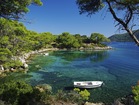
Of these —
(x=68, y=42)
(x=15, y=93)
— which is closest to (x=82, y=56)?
(x=68, y=42)

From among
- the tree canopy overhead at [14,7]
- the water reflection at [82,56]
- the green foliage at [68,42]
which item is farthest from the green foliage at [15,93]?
the green foliage at [68,42]

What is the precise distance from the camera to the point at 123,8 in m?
10.1

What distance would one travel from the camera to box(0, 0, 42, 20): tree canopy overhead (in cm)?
1269

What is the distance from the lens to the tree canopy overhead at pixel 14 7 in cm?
1269

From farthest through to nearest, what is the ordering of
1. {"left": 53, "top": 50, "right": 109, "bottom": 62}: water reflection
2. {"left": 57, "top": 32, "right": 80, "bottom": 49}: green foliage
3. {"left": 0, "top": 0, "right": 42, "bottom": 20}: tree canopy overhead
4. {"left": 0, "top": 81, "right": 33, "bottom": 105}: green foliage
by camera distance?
{"left": 57, "top": 32, "right": 80, "bottom": 49}: green foliage
{"left": 53, "top": 50, "right": 109, "bottom": 62}: water reflection
{"left": 0, "top": 81, "right": 33, "bottom": 105}: green foliage
{"left": 0, "top": 0, "right": 42, "bottom": 20}: tree canopy overhead

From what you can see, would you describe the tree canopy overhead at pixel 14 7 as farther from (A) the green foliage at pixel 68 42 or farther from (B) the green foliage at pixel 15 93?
(A) the green foliage at pixel 68 42

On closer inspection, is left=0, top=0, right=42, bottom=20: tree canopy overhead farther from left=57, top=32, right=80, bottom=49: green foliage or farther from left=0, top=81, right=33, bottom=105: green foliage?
left=57, top=32, right=80, bottom=49: green foliage

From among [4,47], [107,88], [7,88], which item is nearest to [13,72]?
[4,47]

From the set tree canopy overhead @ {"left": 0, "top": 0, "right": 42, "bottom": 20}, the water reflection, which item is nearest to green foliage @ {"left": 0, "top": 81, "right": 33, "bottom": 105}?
tree canopy overhead @ {"left": 0, "top": 0, "right": 42, "bottom": 20}

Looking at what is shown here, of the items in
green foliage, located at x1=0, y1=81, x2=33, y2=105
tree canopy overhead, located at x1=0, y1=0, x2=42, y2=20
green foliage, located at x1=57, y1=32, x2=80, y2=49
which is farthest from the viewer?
green foliage, located at x1=57, y1=32, x2=80, y2=49

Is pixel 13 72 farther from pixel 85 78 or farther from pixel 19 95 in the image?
pixel 19 95

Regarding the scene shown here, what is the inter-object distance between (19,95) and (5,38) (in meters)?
19.9

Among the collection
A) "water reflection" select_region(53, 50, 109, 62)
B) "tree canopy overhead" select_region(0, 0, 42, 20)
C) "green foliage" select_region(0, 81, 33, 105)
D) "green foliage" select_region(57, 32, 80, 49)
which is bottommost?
"water reflection" select_region(53, 50, 109, 62)

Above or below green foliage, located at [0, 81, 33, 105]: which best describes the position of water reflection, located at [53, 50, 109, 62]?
below
